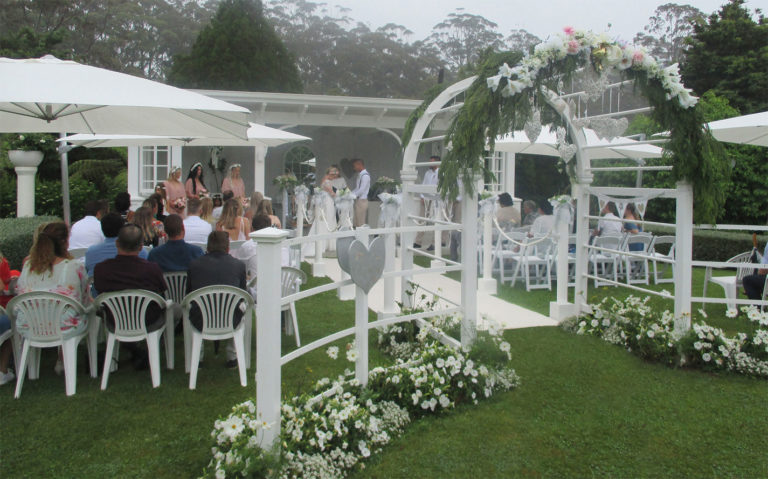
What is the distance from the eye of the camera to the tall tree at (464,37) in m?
51.2

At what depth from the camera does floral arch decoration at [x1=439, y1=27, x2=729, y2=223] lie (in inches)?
182

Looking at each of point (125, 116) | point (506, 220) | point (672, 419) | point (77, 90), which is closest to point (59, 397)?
point (77, 90)

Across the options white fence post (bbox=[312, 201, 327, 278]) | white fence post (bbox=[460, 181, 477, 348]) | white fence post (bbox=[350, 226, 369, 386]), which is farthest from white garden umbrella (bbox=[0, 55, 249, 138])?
white fence post (bbox=[312, 201, 327, 278])

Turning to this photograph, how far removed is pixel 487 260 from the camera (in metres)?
8.30

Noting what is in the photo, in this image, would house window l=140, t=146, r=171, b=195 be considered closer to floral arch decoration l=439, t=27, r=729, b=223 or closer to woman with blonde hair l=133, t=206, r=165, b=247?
woman with blonde hair l=133, t=206, r=165, b=247

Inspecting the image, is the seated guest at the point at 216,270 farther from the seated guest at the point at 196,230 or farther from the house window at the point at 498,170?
the house window at the point at 498,170

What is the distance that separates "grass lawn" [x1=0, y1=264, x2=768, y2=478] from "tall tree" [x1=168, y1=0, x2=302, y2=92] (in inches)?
945

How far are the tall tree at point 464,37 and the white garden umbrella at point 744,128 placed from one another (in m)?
45.4

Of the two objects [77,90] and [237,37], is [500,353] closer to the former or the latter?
[77,90]

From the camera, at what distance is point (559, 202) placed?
7461 millimetres

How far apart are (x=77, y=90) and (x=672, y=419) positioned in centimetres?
430

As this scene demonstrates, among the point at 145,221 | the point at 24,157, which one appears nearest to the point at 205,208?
the point at 145,221

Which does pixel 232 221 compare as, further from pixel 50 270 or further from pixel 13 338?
pixel 13 338

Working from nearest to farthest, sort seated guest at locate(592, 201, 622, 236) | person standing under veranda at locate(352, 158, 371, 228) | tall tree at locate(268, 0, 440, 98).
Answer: seated guest at locate(592, 201, 622, 236) < person standing under veranda at locate(352, 158, 371, 228) < tall tree at locate(268, 0, 440, 98)
